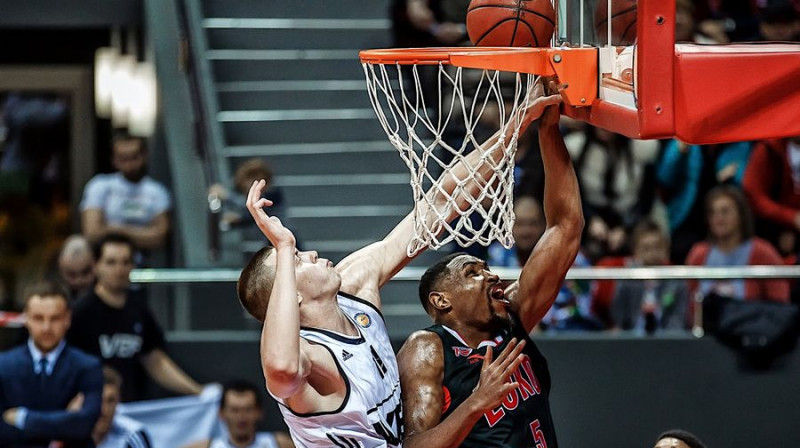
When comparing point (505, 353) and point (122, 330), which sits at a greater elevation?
point (505, 353)

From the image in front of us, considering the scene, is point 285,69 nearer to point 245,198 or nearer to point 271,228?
point 245,198

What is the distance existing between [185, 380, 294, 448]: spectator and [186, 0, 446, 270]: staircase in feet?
6.33

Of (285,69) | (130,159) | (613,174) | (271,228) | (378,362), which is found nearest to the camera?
(271,228)

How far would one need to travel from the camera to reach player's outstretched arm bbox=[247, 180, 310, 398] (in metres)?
3.82

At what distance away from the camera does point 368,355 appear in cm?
436

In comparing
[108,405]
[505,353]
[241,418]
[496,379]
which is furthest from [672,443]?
[108,405]

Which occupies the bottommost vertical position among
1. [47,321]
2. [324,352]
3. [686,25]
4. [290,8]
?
[47,321]

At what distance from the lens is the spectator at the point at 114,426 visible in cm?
705

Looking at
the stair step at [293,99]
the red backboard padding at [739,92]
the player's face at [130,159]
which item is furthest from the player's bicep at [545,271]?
the stair step at [293,99]

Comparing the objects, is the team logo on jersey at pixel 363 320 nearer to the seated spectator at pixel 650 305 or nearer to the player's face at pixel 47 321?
the player's face at pixel 47 321

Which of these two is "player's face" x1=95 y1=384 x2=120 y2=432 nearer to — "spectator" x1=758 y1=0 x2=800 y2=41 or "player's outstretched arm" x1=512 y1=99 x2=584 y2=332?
"player's outstretched arm" x1=512 y1=99 x2=584 y2=332

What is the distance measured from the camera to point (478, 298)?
4.79 m

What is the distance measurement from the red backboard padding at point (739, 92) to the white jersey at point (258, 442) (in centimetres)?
398

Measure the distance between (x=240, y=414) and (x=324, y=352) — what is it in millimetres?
3135
